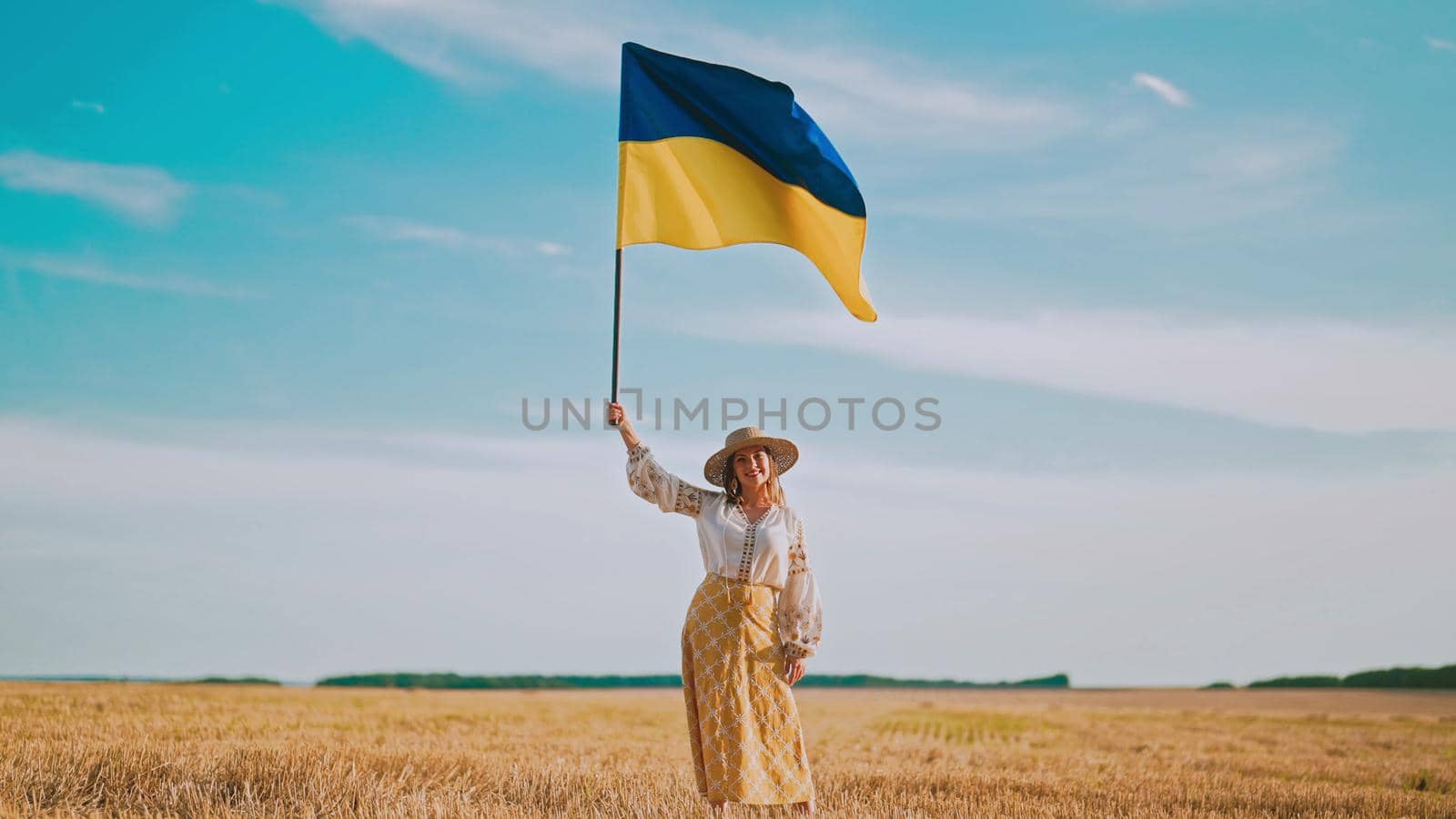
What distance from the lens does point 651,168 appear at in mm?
8930

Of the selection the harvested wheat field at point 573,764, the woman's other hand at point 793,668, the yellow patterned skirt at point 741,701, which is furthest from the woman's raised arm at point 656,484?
the harvested wheat field at point 573,764

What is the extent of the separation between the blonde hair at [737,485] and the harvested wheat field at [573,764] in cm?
187

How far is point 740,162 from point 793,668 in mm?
4001

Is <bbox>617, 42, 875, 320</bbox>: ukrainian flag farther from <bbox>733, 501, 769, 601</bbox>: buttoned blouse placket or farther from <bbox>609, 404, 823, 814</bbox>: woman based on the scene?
<bbox>733, 501, 769, 601</bbox>: buttoned blouse placket

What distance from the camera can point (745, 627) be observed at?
7219 mm

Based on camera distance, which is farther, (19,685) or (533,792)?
(19,685)

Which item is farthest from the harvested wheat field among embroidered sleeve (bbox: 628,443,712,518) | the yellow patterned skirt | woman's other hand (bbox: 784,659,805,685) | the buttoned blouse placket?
embroidered sleeve (bbox: 628,443,712,518)

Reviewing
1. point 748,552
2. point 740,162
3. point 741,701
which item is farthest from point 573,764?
point 740,162

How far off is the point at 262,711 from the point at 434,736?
4.20 metres

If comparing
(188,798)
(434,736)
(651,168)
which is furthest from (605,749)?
(651,168)

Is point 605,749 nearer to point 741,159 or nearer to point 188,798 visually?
point 188,798

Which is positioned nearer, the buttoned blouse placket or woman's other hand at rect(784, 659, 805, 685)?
the buttoned blouse placket

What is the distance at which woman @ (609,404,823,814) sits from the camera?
23.5ft

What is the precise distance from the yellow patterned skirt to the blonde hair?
1.78ft
